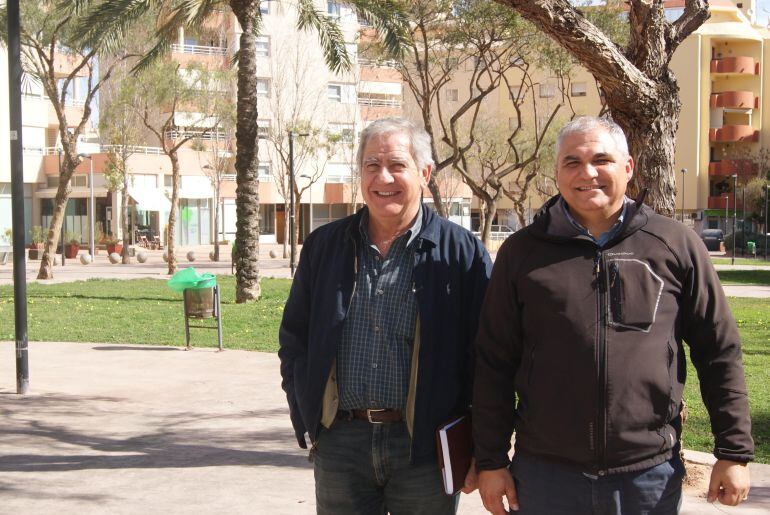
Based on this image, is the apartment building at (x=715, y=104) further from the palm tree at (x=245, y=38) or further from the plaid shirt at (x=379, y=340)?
the plaid shirt at (x=379, y=340)

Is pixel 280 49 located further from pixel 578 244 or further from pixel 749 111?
pixel 578 244

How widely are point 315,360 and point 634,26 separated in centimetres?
386

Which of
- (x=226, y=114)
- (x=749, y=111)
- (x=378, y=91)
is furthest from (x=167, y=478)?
(x=749, y=111)

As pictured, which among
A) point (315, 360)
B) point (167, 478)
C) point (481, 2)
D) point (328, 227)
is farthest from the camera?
point (481, 2)

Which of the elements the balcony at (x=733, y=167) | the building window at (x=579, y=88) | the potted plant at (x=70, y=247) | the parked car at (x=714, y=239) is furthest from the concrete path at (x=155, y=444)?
the building window at (x=579, y=88)

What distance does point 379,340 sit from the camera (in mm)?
3152

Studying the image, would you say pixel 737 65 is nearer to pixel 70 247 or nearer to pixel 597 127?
pixel 70 247

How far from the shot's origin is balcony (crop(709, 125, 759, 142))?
215 ft

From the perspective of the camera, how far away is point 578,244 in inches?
110

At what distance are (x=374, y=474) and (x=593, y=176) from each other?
46.0 inches

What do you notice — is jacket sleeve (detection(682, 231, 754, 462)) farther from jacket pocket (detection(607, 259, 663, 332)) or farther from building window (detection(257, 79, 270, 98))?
building window (detection(257, 79, 270, 98))

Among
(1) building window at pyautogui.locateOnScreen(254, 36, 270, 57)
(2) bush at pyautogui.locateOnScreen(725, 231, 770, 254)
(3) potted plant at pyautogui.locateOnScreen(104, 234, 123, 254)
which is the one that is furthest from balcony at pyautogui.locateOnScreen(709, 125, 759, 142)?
(3) potted plant at pyautogui.locateOnScreen(104, 234, 123, 254)

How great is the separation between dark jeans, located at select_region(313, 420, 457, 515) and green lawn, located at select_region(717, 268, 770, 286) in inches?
1033

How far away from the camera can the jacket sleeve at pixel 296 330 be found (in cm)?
335
